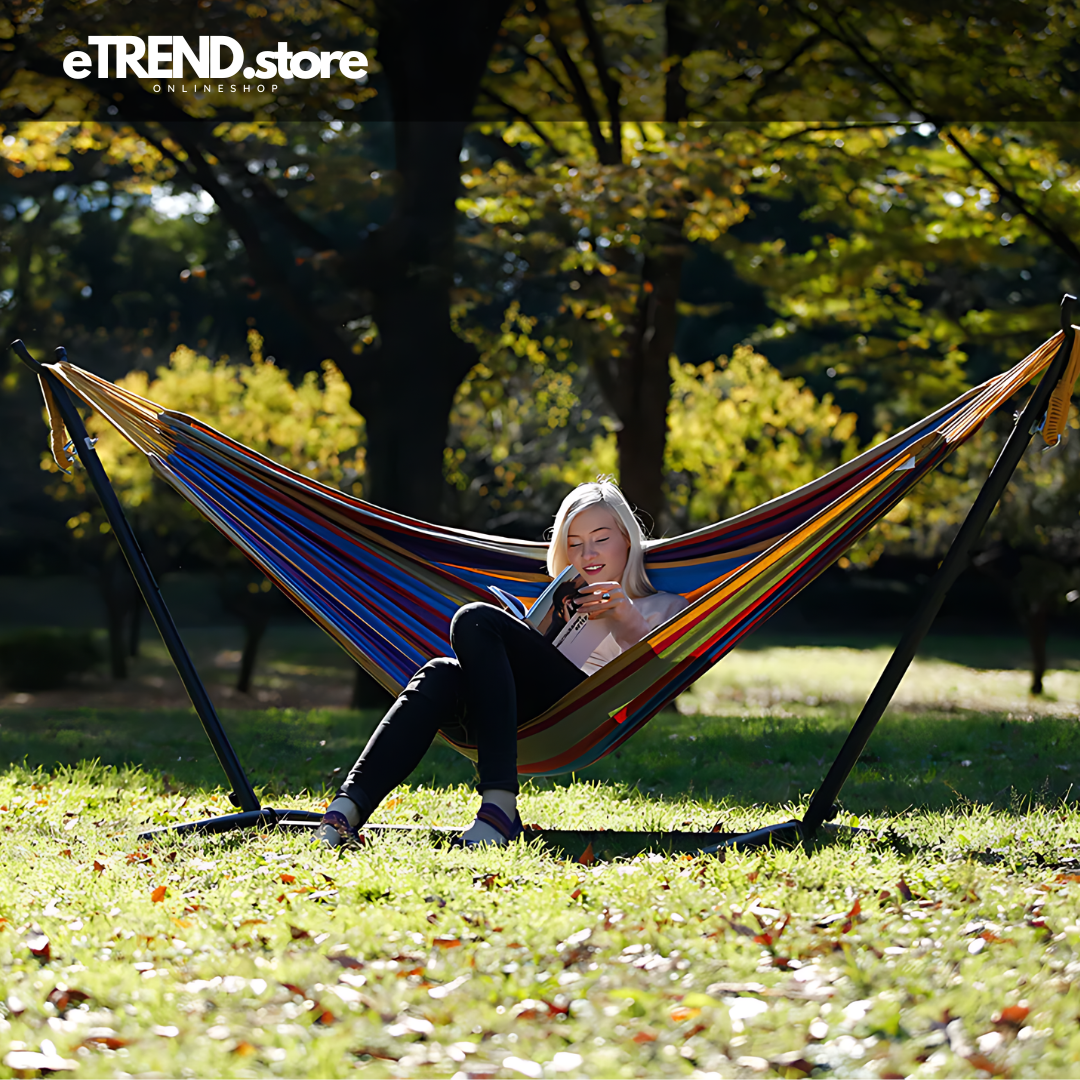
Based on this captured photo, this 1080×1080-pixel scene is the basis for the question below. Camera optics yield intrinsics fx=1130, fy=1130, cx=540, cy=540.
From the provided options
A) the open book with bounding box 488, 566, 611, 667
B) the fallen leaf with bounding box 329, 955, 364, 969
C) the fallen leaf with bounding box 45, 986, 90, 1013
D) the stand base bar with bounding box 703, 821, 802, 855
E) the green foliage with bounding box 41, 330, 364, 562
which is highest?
the green foliage with bounding box 41, 330, 364, 562

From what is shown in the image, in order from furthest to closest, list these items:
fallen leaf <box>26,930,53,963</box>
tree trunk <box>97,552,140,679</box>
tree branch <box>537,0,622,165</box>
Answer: tree trunk <box>97,552,140,679</box>, tree branch <box>537,0,622,165</box>, fallen leaf <box>26,930,53,963</box>

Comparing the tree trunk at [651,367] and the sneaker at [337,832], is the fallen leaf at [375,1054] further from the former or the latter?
the tree trunk at [651,367]

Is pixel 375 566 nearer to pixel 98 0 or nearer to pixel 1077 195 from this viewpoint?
pixel 98 0

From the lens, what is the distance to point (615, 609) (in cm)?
298

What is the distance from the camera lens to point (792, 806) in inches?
138

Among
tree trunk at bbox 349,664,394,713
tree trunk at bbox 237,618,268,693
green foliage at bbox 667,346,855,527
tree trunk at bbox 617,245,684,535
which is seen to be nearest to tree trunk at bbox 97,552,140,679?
tree trunk at bbox 237,618,268,693

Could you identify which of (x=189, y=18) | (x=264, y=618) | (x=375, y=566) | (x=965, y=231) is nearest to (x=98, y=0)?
(x=189, y=18)

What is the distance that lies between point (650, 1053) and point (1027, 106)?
22.0 feet

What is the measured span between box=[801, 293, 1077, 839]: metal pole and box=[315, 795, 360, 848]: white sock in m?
1.10

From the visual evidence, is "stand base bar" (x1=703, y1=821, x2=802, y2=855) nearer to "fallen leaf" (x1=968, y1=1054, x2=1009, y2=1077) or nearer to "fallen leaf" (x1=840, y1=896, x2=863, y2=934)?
Answer: "fallen leaf" (x1=840, y1=896, x2=863, y2=934)

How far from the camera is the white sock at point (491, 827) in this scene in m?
2.63

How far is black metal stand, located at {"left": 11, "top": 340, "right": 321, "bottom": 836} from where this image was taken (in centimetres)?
299

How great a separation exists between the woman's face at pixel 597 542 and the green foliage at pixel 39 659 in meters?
10.1

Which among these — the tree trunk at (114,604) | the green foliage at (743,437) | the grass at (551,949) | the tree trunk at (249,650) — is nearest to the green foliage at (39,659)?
the tree trunk at (114,604)
